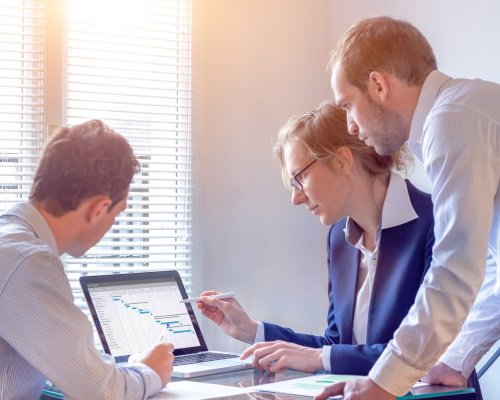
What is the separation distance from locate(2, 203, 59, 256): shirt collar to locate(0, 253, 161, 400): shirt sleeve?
0.12 meters

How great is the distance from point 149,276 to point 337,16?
184cm

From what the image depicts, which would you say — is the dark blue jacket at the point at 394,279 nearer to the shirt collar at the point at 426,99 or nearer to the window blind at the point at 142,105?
the shirt collar at the point at 426,99

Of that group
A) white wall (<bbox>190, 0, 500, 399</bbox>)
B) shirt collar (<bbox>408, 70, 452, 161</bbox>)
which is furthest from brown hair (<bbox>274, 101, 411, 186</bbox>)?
white wall (<bbox>190, 0, 500, 399</bbox>)

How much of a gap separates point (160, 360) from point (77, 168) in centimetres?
51

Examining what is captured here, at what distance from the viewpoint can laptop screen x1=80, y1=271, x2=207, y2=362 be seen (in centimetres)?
244

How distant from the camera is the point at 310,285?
12.9 feet

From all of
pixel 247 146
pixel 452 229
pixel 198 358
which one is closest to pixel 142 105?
pixel 247 146

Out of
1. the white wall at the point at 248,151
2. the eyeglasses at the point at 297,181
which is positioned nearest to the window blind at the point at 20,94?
the white wall at the point at 248,151

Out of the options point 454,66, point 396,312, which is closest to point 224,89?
point 454,66

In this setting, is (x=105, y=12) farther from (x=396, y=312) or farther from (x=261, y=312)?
(x=396, y=312)

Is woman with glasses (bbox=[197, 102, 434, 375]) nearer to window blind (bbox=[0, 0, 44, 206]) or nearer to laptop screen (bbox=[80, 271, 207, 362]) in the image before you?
laptop screen (bbox=[80, 271, 207, 362])

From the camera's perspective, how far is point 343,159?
8.50 ft

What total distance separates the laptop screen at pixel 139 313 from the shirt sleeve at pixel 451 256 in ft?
2.97

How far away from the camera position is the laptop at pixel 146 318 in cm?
242
